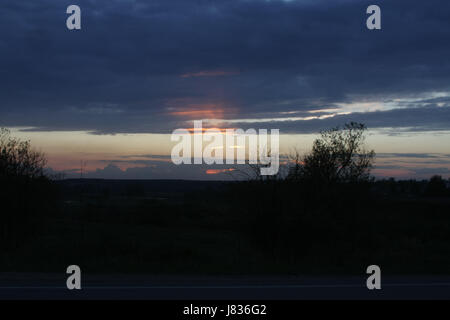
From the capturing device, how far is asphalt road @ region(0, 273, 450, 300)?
876 cm

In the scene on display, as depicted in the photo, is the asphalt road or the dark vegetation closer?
the asphalt road

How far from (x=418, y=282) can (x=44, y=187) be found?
51.5ft

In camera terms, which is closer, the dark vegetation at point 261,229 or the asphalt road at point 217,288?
the asphalt road at point 217,288

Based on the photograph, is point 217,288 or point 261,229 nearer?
point 217,288

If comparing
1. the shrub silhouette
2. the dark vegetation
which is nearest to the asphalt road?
the dark vegetation

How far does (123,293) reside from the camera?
8.89 metres

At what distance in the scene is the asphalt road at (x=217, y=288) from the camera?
8758 mm

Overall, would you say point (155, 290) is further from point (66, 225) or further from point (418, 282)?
point (66, 225)

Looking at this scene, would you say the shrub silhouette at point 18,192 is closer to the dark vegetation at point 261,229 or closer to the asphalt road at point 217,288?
the dark vegetation at point 261,229

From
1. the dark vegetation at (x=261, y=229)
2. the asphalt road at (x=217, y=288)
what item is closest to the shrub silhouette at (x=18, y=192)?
the dark vegetation at (x=261, y=229)

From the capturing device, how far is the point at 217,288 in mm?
9594

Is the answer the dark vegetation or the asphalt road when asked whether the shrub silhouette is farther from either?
the asphalt road

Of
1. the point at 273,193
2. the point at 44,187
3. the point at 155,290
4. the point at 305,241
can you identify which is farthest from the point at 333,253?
the point at 44,187

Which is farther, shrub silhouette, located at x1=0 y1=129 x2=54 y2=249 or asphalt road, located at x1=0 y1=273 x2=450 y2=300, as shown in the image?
A: shrub silhouette, located at x1=0 y1=129 x2=54 y2=249
